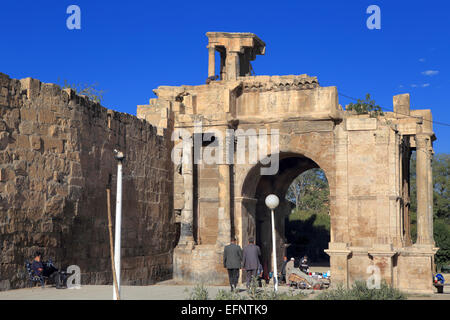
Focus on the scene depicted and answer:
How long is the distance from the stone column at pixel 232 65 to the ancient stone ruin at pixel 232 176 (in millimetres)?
34

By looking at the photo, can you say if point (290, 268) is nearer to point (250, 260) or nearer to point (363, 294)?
point (250, 260)

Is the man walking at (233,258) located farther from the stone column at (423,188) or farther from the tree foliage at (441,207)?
the tree foliage at (441,207)

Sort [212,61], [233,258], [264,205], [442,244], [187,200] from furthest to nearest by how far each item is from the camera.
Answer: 1. [442,244]
2. [264,205]
3. [212,61]
4. [187,200]
5. [233,258]

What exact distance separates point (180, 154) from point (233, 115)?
204cm

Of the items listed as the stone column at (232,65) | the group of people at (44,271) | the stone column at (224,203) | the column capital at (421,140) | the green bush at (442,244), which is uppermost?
the stone column at (232,65)

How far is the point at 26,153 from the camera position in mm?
12125

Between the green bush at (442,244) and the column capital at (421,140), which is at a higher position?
the column capital at (421,140)

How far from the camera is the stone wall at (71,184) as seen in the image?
459 inches

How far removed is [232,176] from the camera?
63.9 ft

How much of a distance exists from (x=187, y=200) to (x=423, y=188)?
7.46 metres

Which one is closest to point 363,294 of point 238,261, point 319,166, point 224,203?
point 238,261

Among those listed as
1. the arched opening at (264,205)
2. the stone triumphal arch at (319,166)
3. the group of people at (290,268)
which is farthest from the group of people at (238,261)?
the arched opening at (264,205)
